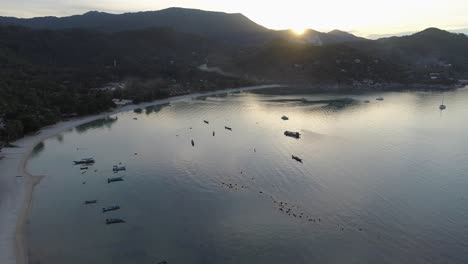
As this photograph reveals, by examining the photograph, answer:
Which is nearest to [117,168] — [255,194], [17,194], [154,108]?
[17,194]

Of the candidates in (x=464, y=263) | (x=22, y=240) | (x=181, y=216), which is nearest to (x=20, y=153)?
(x=22, y=240)

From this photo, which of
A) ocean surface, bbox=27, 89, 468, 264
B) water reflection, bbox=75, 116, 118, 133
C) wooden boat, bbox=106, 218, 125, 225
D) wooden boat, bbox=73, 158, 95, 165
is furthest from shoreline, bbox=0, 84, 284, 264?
wooden boat, bbox=106, 218, 125, 225

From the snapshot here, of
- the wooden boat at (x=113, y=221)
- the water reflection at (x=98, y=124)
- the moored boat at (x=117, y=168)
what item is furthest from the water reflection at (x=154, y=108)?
the wooden boat at (x=113, y=221)

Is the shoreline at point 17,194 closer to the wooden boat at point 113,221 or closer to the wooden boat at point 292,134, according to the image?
the wooden boat at point 113,221

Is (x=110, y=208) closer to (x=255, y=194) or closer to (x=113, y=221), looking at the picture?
(x=113, y=221)

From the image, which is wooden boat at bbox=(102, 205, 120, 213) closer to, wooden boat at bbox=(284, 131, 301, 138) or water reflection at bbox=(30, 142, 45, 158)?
water reflection at bbox=(30, 142, 45, 158)

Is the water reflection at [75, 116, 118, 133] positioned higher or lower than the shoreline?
higher
